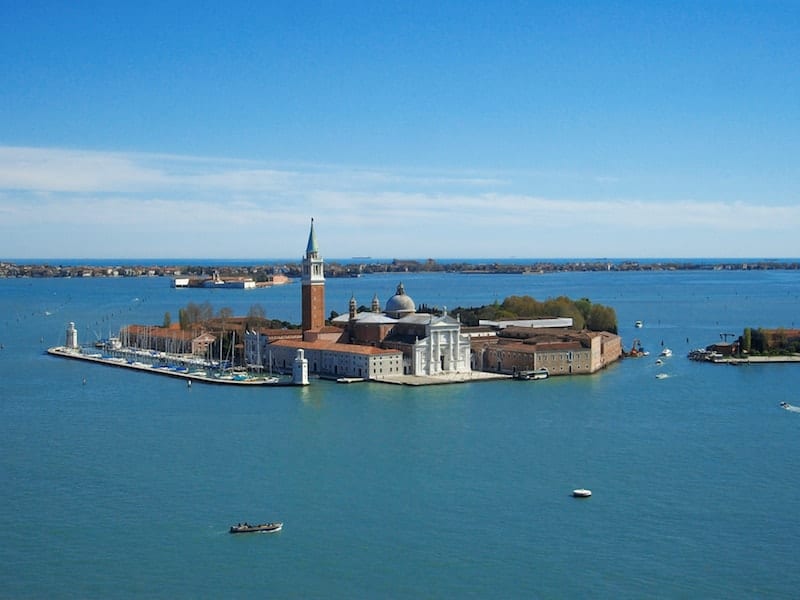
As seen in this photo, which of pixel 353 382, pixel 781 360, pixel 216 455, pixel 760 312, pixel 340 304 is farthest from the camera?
pixel 340 304

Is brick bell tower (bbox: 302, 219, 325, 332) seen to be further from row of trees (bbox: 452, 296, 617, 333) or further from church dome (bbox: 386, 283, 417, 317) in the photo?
row of trees (bbox: 452, 296, 617, 333)

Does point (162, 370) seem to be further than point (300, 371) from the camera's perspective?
Yes

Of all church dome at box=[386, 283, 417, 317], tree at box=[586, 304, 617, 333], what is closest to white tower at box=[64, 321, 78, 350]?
church dome at box=[386, 283, 417, 317]

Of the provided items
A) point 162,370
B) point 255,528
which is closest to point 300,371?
point 162,370

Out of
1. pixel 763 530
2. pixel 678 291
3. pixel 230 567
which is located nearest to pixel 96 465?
pixel 230 567

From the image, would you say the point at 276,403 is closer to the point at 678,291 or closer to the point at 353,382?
the point at 353,382

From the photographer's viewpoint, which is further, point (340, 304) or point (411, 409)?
point (340, 304)

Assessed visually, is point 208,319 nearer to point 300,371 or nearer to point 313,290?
point 313,290
